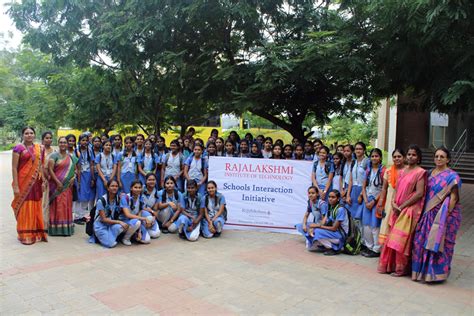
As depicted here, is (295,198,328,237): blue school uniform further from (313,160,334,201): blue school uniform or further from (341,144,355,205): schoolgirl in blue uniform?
(313,160,334,201): blue school uniform

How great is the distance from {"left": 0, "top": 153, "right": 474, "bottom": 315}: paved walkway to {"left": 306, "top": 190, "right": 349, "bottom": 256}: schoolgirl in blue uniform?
6.8 inches

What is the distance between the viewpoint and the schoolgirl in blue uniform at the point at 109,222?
5762 millimetres

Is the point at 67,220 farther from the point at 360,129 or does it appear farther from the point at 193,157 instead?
the point at 360,129

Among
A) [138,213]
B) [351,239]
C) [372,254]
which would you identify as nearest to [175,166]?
[138,213]

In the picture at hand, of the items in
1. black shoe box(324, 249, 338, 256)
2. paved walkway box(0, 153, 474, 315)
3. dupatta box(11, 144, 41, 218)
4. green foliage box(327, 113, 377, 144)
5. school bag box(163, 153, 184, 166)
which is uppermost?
green foliage box(327, 113, 377, 144)

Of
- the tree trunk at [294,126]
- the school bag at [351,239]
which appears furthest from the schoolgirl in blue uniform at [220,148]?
the tree trunk at [294,126]

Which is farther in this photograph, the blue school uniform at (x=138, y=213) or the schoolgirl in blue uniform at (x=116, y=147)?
the schoolgirl in blue uniform at (x=116, y=147)

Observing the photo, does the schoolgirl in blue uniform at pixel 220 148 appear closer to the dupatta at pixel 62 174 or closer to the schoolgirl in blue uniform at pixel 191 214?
the schoolgirl in blue uniform at pixel 191 214

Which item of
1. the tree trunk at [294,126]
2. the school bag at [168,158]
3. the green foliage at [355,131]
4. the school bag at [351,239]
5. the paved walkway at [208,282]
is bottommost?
the paved walkway at [208,282]

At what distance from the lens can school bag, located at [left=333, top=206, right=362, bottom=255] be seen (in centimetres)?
564

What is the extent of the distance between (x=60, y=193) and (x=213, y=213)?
2.40 metres

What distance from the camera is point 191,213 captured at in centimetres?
655

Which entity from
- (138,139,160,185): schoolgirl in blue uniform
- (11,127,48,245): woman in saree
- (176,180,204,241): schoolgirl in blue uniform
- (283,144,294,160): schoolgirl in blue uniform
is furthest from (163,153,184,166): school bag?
(11,127,48,245): woman in saree

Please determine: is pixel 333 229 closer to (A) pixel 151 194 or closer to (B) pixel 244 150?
(B) pixel 244 150
